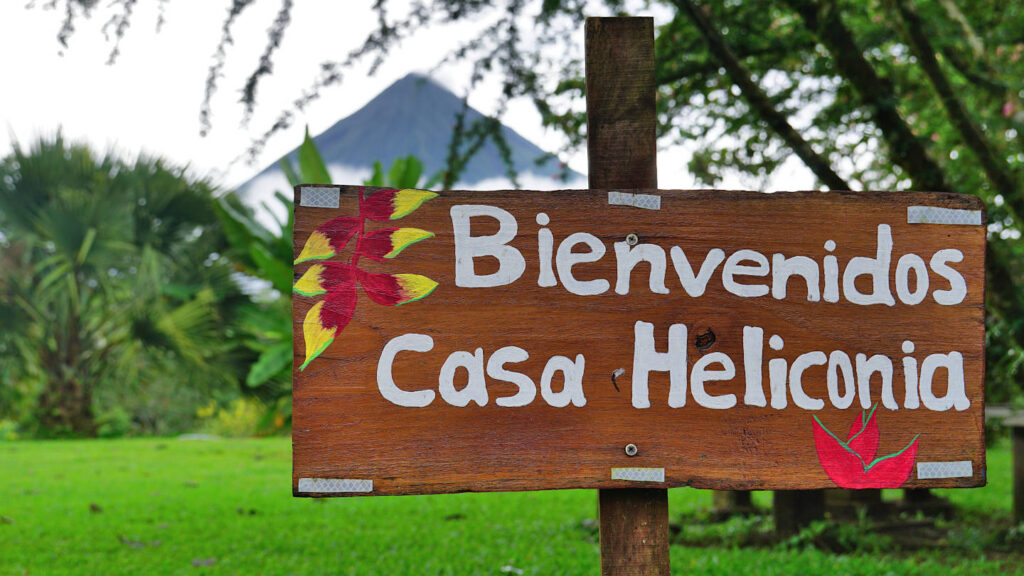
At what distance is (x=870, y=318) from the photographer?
1.61m

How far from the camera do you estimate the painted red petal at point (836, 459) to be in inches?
61.7

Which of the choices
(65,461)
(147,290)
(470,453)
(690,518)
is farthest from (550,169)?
(147,290)

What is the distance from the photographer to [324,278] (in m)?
1.50

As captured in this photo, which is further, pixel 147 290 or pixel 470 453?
pixel 147 290

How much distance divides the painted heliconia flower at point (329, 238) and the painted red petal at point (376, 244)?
28 mm

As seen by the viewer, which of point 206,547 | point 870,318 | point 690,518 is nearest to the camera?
point 870,318

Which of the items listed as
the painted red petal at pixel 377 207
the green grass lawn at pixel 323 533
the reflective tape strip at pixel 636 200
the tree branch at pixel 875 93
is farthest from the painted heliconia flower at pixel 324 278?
the tree branch at pixel 875 93

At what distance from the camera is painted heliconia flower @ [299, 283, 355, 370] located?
4.88 ft

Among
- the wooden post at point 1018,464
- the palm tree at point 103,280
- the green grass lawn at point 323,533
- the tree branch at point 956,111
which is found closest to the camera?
the tree branch at point 956,111

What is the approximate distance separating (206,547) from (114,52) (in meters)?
2.47

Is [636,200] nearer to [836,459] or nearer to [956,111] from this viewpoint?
[836,459]

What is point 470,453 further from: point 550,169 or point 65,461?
point 65,461

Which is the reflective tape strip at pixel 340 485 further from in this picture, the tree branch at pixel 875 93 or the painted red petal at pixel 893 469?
the tree branch at pixel 875 93

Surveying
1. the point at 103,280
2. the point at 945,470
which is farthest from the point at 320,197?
the point at 103,280
